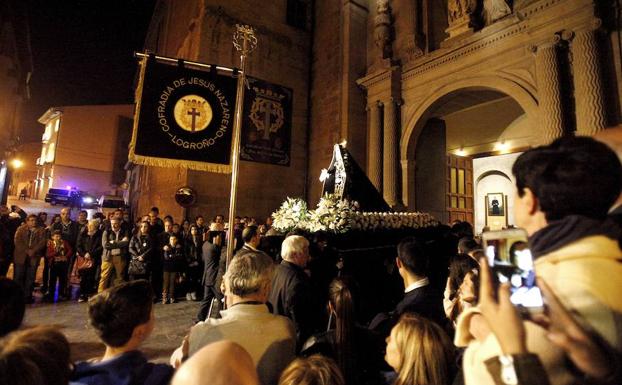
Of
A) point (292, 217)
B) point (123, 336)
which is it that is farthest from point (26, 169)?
point (123, 336)

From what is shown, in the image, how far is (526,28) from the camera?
25.8ft

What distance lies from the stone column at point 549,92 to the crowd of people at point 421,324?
570cm

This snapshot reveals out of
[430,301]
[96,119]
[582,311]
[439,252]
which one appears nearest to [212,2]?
[439,252]

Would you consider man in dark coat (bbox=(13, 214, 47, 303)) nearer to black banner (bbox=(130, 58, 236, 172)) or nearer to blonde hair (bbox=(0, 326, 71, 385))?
black banner (bbox=(130, 58, 236, 172))

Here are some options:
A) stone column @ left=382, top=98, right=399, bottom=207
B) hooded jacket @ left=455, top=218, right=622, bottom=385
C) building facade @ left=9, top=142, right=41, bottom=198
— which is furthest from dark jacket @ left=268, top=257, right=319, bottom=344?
building facade @ left=9, top=142, right=41, bottom=198

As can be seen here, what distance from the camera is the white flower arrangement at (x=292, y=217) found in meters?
5.06

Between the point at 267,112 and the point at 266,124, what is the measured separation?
43 centimetres

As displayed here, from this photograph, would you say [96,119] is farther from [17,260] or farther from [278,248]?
[278,248]

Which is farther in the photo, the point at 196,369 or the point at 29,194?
the point at 29,194

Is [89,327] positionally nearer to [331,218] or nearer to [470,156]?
[331,218]

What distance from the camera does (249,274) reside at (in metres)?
1.88

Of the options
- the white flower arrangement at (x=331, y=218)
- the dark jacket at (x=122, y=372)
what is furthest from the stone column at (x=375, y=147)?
the dark jacket at (x=122, y=372)

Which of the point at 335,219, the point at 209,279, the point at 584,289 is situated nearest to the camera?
the point at 584,289

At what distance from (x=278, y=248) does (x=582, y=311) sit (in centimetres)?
475
